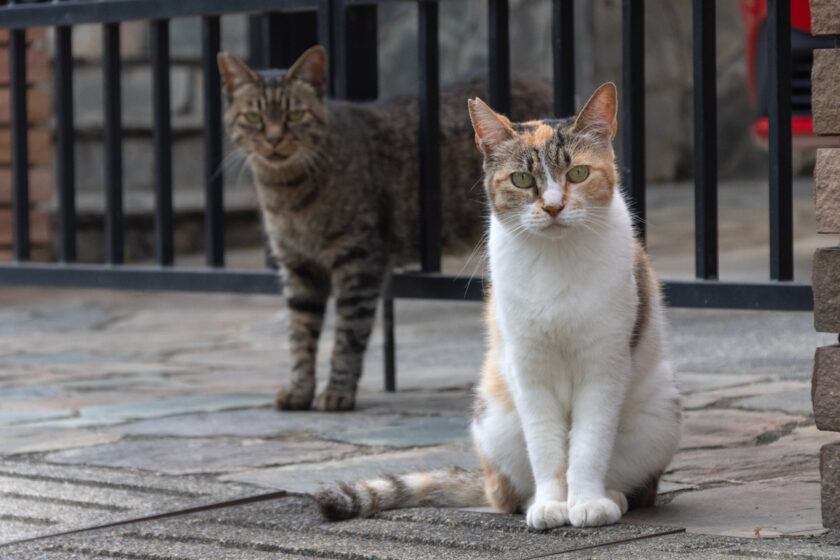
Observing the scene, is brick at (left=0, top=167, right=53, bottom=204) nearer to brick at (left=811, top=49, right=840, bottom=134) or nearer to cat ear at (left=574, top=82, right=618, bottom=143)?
cat ear at (left=574, top=82, right=618, bottom=143)

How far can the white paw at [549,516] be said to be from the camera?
2447 mm

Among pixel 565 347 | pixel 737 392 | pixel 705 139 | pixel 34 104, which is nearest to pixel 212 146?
pixel 705 139

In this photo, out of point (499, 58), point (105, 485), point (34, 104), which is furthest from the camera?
point (34, 104)

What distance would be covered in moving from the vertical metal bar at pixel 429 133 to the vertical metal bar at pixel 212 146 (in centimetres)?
78

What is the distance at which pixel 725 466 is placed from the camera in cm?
303

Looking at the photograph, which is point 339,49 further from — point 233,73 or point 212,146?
point 212,146

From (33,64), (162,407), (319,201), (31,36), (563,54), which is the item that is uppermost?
(31,36)

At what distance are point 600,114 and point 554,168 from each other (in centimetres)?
16

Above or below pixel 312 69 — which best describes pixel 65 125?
below

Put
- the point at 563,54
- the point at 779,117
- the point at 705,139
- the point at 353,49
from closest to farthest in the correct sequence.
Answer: the point at 779,117 < the point at 705,139 < the point at 563,54 < the point at 353,49

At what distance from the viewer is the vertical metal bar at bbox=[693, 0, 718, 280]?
3279 millimetres

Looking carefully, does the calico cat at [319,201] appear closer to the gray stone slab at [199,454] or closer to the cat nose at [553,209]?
the gray stone slab at [199,454]

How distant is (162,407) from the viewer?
4.14 meters

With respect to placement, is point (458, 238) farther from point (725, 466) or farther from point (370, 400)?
point (725, 466)
